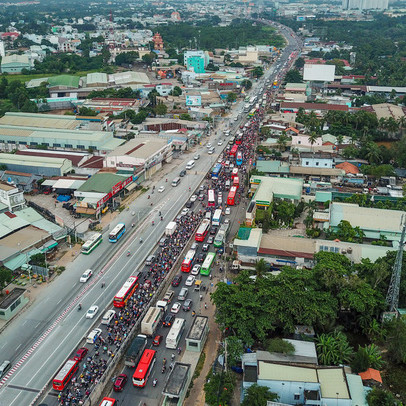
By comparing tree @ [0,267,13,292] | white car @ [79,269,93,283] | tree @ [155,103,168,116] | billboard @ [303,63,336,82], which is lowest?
white car @ [79,269,93,283]

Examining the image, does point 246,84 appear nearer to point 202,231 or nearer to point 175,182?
point 175,182

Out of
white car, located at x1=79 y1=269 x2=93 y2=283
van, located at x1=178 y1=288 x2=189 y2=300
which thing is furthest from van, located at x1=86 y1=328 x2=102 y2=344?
white car, located at x1=79 y1=269 x2=93 y2=283

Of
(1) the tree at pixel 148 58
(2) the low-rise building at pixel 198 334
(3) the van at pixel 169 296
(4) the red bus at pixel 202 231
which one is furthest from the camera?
(1) the tree at pixel 148 58

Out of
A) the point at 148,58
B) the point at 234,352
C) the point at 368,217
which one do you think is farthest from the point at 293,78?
the point at 234,352

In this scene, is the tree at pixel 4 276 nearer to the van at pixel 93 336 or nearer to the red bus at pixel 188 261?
the van at pixel 93 336

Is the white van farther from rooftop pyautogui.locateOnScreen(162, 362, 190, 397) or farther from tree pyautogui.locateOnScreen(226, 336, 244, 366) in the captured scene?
rooftop pyautogui.locateOnScreen(162, 362, 190, 397)

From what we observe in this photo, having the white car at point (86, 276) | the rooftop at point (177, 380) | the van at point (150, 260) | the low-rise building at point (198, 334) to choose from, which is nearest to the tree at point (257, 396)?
the rooftop at point (177, 380)
